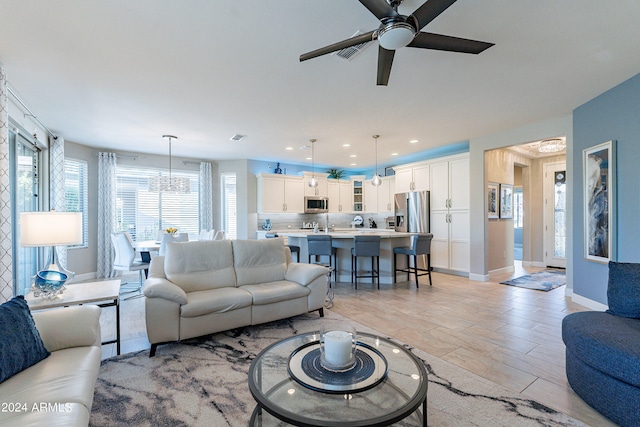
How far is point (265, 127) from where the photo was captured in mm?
4848

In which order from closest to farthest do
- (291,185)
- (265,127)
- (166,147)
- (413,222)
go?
(265,127) < (166,147) < (413,222) < (291,185)

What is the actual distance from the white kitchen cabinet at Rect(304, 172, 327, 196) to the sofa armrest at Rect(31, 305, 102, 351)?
6.29 m

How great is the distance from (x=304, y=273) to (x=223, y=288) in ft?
3.10

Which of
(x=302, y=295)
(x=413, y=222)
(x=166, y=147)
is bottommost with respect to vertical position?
(x=302, y=295)

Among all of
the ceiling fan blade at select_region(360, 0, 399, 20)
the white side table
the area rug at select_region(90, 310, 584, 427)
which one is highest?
the ceiling fan blade at select_region(360, 0, 399, 20)

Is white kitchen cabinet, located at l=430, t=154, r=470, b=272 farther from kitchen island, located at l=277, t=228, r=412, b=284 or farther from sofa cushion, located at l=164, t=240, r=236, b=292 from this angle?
sofa cushion, located at l=164, t=240, r=236, b=292

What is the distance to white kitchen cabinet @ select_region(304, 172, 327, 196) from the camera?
8.05 meters

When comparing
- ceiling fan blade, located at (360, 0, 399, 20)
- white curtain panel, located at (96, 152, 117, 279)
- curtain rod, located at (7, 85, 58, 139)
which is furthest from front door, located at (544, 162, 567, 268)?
white curtain panel, located at (96, 152, 117, 279)

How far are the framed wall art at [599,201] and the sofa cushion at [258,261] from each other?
13.1 ft

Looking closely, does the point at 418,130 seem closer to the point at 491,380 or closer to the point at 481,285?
the point at 481,285

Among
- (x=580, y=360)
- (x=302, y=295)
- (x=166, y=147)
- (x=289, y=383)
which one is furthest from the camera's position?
(x=166, y=147)

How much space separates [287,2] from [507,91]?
2832 millimetres

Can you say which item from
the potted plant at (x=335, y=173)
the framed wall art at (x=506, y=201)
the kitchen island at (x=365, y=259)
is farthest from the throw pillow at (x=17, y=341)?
the potted plant at (x=335, y=173)

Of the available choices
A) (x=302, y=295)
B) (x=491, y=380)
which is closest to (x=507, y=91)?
(x=491, y=380)
